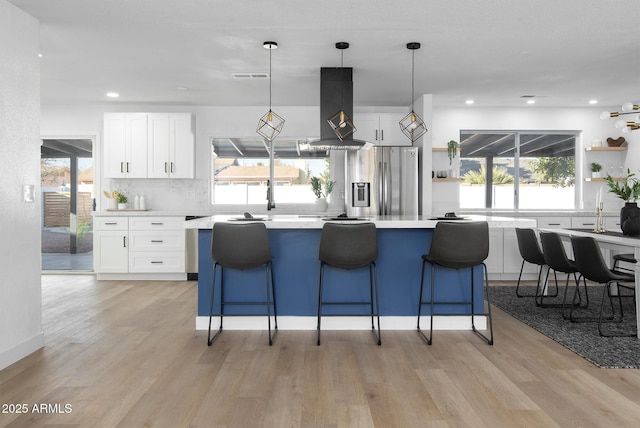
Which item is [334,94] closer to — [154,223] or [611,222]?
[154,223]

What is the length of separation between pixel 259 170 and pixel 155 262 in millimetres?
2079

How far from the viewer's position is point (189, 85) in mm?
5746

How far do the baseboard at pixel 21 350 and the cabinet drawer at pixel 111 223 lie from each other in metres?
3.11

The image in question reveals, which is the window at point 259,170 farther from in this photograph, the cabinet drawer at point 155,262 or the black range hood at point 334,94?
the black range hood at point 334,94

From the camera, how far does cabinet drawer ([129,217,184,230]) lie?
21.3 ft

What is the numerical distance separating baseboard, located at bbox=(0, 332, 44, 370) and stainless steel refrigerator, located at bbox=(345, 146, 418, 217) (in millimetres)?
3987

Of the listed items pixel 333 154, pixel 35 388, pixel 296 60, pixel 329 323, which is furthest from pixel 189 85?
pixel 35 388

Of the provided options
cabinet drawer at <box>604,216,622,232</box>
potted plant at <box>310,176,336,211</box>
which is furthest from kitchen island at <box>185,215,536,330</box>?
cabinet drawer at <box>604,216,622,232</box>

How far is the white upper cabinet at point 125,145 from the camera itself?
6625 mm

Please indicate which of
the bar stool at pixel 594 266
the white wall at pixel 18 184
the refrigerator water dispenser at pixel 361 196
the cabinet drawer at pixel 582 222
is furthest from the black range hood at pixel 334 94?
the cabinet drawer at pixel 582 222

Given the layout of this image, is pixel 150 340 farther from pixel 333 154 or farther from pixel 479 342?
pixel 333 154

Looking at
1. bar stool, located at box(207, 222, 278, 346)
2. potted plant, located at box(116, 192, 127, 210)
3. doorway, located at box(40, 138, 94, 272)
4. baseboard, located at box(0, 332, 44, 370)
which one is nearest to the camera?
baseboard, located at box(0, 332, 44, 370)

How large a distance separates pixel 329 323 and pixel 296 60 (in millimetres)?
2659

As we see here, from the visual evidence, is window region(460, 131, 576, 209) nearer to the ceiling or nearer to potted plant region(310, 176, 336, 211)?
the ceiling
